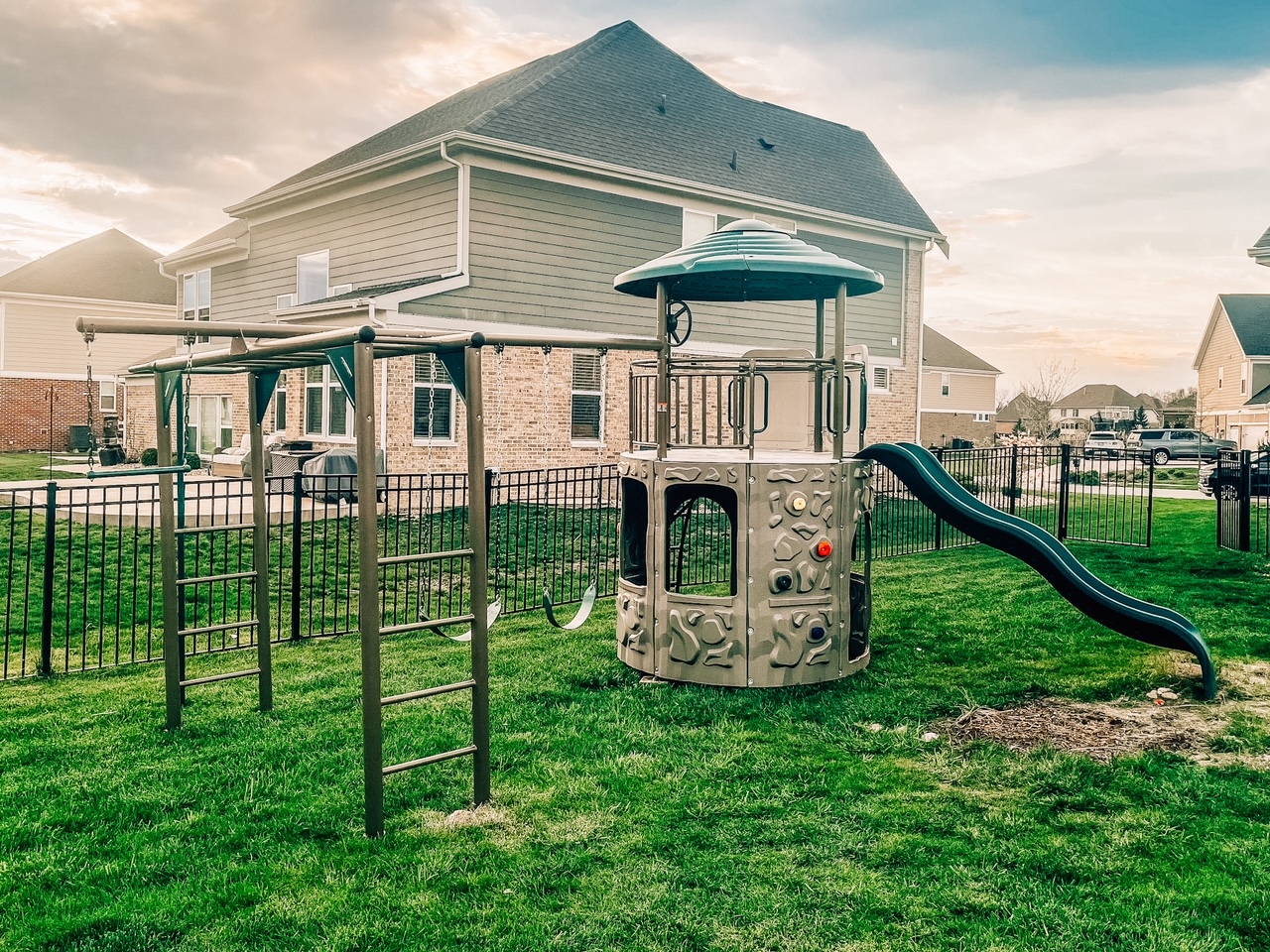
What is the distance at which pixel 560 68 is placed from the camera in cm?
2156

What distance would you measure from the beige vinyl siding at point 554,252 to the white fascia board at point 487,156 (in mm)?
465

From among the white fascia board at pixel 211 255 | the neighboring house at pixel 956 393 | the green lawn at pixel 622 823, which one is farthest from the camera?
the neighboring house at pixel 956 393

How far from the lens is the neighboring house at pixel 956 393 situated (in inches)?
2136

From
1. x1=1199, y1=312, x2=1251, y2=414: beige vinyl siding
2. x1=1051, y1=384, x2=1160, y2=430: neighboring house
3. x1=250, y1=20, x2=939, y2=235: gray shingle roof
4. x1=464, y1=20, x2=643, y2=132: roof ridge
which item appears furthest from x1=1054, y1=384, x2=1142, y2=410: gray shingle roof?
x1=464, y1=20, x2=643, y2=132: roof ridge

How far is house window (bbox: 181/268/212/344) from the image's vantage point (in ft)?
88.5

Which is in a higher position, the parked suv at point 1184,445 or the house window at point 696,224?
the house window at point 696,224

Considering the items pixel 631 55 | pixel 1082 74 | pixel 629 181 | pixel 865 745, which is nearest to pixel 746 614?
pixel 865 745

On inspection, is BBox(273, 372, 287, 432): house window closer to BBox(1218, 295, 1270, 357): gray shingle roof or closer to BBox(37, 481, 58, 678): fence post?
BBox(37, 481, 58, 678): fence post

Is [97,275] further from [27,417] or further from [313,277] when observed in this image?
[313,277]

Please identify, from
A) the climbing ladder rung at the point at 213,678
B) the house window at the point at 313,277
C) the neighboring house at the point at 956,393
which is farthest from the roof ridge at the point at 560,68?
the neighboring house at the point at 956,393

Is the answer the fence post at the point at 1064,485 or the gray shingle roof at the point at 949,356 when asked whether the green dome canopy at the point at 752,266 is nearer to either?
the fence post at the point at 1064,485

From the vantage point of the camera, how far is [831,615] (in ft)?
24.1

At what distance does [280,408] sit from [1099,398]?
97345 millimetres

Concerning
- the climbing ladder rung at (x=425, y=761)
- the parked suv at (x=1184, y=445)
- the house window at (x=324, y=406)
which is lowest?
the climbing ladder rung at (x=425, y=761)
